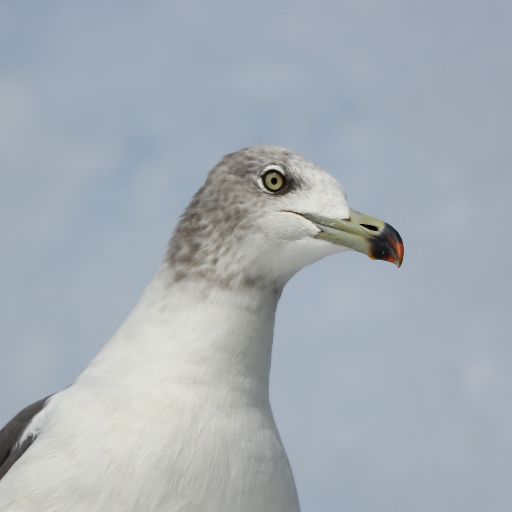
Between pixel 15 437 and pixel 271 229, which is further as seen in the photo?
pixel 15 437

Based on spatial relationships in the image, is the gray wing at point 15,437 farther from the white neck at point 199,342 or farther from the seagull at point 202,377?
the white neck at point 199,342

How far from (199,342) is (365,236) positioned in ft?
3.95

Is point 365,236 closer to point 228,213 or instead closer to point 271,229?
point 271,229

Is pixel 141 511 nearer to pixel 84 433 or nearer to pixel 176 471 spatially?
pixel 176 471

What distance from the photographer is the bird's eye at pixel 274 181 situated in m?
4.36

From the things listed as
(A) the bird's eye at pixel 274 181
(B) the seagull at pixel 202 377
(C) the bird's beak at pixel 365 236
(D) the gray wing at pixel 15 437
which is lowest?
(D) the gray wing at pixel 15 437

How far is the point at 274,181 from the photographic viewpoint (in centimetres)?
439

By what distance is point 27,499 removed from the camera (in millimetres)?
3789

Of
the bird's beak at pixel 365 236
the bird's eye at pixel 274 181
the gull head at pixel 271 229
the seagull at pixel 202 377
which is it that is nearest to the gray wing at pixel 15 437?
the seagull at pixel 202 377

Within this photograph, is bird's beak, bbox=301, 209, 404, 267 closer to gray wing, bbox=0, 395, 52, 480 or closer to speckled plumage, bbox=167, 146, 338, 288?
speckled plumage, bbox=167, 146, 338, 288

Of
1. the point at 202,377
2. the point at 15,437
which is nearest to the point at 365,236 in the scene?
the point at 202,377

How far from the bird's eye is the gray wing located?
2006 mm

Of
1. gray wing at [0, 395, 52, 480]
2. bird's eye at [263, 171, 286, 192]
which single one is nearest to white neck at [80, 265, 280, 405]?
gray wing at [0, 395, 52, 480]

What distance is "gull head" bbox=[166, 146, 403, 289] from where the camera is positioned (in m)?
4.15
